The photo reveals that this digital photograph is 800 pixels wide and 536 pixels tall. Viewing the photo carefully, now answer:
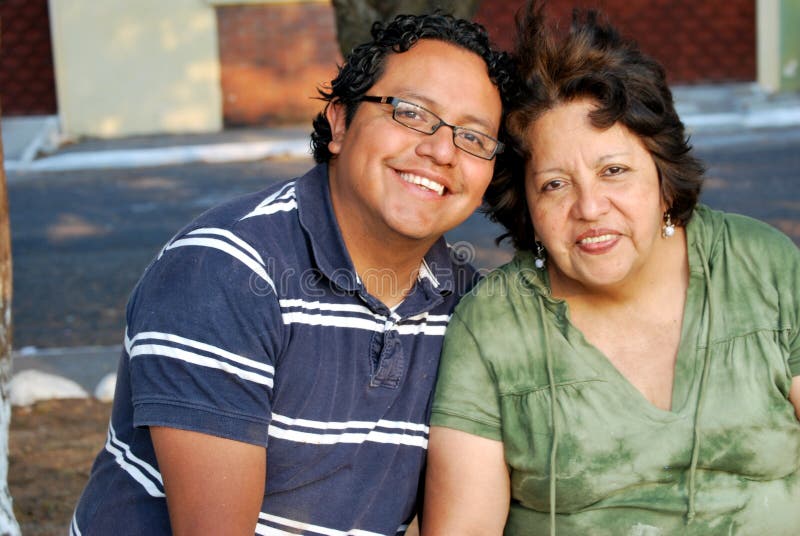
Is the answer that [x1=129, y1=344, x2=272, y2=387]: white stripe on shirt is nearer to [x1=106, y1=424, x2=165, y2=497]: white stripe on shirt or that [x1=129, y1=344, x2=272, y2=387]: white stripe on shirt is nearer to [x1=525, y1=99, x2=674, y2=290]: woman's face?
[x1=106, y1=424, x2=165, y2=497]: white stripe on shirt

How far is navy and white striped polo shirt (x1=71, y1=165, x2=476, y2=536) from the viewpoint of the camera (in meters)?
2.27

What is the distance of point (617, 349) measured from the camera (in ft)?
8.87

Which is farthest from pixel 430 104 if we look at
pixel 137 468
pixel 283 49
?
pixel 283 49

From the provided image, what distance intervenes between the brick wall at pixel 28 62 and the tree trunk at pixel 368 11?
38.7 ft

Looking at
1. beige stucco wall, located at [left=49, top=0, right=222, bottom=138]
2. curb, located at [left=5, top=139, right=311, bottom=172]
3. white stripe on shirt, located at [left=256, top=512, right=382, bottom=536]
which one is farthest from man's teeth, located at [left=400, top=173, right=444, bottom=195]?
beige stucco wall, located at [left=49, top=0, right=222, bottom=138]

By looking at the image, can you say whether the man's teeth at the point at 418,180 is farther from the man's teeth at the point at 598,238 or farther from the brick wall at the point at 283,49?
the brick wall at the point at 283,49

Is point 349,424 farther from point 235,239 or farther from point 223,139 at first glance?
point 223,139

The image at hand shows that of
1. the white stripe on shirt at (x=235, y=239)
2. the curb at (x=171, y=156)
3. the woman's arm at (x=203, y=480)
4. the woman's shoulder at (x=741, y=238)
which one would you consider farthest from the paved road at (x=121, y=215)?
the woman's shoulder at (x=741, y=238)

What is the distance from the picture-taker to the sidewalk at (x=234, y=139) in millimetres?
12805

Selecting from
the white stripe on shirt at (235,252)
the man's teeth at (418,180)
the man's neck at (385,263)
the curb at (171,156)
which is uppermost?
the man's teeth at (418,180)

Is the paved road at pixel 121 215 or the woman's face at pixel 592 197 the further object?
the paved road at pixel 121 215

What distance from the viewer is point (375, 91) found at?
2.70 m

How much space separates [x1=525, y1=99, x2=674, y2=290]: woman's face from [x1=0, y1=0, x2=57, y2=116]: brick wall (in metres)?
13.5

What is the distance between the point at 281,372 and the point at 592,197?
86cm
